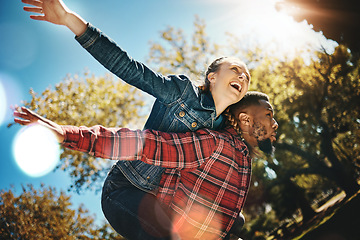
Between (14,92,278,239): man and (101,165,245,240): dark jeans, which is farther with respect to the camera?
(101,165,245,240): dark jeans

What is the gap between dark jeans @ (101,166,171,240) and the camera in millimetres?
1472

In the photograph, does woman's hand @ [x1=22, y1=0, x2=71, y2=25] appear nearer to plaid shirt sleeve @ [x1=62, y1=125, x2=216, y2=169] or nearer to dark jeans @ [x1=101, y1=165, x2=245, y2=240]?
plaid shirt sleeve @ [x1=62, y1=125, x2=216, y2=169]

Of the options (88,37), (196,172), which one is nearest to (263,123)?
(196,172)

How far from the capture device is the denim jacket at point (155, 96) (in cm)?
145

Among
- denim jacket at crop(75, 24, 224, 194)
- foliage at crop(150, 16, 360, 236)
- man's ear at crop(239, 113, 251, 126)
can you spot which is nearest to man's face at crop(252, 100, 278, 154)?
man's ear at crop(239, 113, 251, 126)

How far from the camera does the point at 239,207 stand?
191 centimetres

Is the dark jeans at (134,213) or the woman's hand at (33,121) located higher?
the woman's hand at (33,121)

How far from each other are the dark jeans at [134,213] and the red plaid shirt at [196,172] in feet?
0.42

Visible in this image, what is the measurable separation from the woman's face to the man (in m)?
0.37

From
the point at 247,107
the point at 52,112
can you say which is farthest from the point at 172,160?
the point at 52,112

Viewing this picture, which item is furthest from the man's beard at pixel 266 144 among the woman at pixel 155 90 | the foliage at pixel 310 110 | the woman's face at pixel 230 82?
the foliage at pixel 310 110

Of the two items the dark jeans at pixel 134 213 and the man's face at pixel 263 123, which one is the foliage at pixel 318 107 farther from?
the dark jeans at pixel 134 213

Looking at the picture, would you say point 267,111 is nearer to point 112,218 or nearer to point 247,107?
point 247,107

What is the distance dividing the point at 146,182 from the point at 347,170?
14.1 metres
